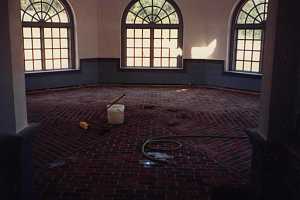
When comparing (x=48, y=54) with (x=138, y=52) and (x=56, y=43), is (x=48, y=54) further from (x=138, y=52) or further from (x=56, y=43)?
(x=138, y=52)

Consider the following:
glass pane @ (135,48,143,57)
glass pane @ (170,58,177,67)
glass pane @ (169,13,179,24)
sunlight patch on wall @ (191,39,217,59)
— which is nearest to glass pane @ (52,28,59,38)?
glass pane @ (135,48,143,57)

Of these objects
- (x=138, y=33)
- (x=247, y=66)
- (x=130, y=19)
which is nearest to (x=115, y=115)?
(x=138, y=33)

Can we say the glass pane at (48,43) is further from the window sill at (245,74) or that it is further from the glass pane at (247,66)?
the glass pane at (247,66)

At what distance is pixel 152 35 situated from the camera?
35.6 ft

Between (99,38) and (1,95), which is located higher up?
(99,38)

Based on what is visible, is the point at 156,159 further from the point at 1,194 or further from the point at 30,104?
the point at 30,104

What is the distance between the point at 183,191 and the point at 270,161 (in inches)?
43.1

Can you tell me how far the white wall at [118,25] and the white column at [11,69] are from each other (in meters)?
7.53

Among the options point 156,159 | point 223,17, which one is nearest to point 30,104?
point 156,159

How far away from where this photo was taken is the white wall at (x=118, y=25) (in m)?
10.3

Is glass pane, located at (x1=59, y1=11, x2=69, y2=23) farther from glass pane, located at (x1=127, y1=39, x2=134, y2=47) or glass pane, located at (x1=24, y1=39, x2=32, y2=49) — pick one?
glass pane, located at (x1=127, y1=39, x2=134, y2=47)

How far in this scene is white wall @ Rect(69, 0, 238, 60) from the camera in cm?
1025

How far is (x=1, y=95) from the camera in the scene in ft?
9.45

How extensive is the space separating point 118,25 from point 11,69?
8.13m
